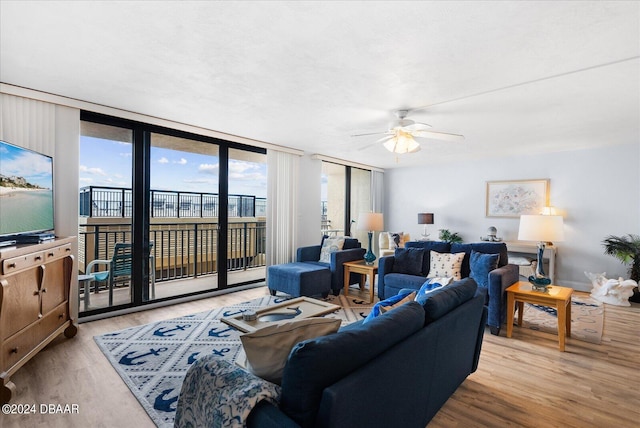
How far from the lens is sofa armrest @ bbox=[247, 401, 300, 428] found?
1.03 metres

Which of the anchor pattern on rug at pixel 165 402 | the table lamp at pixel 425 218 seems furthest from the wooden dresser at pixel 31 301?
the table lamp at pixel 425 218

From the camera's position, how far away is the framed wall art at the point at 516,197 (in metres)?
5.70

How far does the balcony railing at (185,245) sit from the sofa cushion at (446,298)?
3540mm

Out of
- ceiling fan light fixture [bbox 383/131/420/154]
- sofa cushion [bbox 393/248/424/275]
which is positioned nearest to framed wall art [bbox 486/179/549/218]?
sofa cushion [bbox 393/248/424/275]

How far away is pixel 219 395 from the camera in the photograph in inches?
46.5

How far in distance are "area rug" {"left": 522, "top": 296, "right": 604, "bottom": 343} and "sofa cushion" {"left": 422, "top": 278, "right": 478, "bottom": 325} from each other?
6.40 feet

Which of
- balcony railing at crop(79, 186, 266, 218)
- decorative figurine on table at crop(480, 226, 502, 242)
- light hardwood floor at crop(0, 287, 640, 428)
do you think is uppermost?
balcony railing at crop(79, 186, 266, 218)

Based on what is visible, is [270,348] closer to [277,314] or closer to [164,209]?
[277,314]

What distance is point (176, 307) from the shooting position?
160 inches

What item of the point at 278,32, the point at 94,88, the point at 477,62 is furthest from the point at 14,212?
the point at 477,62

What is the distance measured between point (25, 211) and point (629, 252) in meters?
7.06

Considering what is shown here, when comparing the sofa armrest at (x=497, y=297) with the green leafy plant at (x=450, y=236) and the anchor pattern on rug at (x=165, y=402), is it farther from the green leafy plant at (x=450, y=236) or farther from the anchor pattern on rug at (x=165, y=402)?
the green leafy plant at (x=450, y=236)

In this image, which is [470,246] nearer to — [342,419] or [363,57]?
[363,57]

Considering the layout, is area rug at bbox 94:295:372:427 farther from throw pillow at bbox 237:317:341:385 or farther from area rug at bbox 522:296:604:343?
area rug at bbox 522:296:604:343
